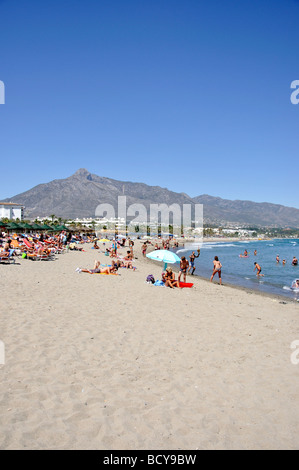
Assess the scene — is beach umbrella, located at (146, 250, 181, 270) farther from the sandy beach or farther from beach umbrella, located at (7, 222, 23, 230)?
beach umbrella, located at (7, 222, 23, 230)

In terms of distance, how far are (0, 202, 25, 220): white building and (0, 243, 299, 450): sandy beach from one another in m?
102

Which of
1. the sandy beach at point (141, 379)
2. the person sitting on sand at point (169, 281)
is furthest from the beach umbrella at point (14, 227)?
the sandy beach at point (141, 379)

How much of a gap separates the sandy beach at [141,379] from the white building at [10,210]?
10246 cm

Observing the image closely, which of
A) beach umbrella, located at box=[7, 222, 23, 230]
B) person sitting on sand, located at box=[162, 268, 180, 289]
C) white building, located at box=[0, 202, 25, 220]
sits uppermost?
white building, located at box=[0, 202, 25, 220]

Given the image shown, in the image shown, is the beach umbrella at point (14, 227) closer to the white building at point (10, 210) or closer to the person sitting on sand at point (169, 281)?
the person sitting on sand at point (169, 281)

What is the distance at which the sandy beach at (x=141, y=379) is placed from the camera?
9.37ft

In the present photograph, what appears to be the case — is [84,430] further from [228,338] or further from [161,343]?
[228,338]

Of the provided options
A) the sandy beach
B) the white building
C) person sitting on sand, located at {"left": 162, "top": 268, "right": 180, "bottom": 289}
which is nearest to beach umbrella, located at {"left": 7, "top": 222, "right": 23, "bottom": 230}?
person sitting on sand, located at {"left": 162, "top": 268, "right": 180, "bottom": 289}

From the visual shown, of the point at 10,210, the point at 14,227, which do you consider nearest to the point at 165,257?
the point at 14,227

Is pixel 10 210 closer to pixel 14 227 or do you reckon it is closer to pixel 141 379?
pixel 14 227

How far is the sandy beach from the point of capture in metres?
2.86

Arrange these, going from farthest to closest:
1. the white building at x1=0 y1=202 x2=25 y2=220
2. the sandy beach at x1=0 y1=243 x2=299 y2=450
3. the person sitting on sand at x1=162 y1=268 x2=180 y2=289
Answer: the white building at x1=0 y1=202 x2=25 y2=220 < the person sitting on sand at x1=162 y1=268 x2=180 y2=289 < the sandy beach at x1=0 y1=243 x2=299 y2=450

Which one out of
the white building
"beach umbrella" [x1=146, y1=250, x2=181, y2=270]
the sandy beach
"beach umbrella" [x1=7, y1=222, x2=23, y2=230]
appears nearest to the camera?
the sandy beach

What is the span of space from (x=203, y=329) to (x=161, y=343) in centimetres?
131
